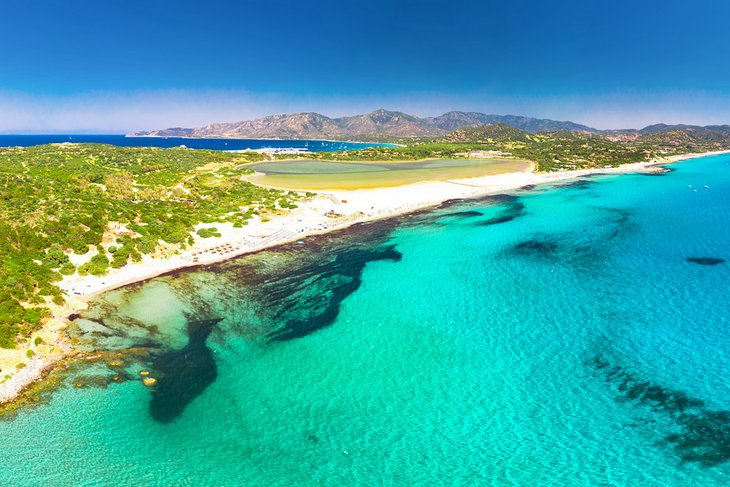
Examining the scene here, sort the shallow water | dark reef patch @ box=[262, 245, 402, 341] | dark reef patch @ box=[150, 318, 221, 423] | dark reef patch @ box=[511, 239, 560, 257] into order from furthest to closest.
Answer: the shallow water → dark reef patch @ box=[511, 239, 560, 257] → dark reef patch @ box=[262, 245, 402, 341] → dark reef patch @ box=[150, 318, 221, 423]

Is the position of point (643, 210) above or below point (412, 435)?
above

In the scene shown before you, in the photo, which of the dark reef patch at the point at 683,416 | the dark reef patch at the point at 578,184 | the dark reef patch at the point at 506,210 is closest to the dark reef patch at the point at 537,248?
the dark reef patch at the point at 506,210

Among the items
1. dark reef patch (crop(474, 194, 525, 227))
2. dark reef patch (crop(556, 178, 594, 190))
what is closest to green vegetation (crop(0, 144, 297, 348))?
dark reef patch (crop(474, 194, 525, 227))

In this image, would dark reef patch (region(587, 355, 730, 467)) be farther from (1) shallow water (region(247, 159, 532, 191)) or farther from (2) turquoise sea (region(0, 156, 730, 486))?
(1) shallow water (region(247, 159, 532, 191))

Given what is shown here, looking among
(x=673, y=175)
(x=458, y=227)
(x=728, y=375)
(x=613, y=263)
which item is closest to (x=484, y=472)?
(x=728, y=375)

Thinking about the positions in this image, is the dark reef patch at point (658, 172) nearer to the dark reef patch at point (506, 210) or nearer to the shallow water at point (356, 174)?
the shallow water at point (356, 174)

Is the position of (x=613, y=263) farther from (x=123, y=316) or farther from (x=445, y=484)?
(x=123, y=316)
